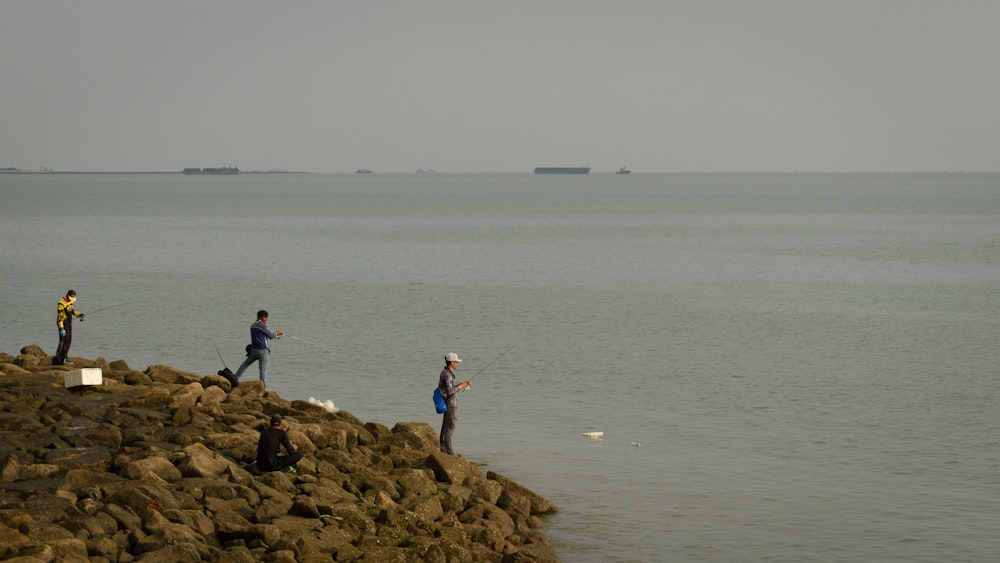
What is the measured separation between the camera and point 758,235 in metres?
99.2

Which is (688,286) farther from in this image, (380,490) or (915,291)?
(380,490)

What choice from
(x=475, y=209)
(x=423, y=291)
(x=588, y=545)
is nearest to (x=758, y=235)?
(x=423, y=291)

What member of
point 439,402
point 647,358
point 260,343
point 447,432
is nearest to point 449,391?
point 439,402

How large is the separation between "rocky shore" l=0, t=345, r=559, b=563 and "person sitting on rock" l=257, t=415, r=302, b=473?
0.74 feet

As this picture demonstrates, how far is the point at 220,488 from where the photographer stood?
1645 cm

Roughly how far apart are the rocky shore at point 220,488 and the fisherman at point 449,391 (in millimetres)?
356

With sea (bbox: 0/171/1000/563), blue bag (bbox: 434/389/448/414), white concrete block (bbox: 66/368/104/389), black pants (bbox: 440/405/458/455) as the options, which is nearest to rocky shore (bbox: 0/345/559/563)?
white concrete block (bbox: 66/368/104/389)

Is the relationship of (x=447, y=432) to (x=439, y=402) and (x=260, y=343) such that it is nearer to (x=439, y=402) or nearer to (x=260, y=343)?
(x=439, y=402)

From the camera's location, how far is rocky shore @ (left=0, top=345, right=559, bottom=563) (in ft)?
48.9

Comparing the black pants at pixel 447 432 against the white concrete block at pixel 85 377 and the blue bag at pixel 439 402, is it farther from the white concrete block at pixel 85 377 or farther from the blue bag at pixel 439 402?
the white concrete block at pixel 85 377

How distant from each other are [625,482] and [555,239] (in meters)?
70.3

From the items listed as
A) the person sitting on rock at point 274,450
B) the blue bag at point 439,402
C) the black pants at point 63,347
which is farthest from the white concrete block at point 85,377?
the blue bag at point 439,402

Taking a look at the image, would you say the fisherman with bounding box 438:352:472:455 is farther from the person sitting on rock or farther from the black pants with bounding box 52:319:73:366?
the black pants with bounding box 52:319:73:366

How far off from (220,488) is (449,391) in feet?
14.4
